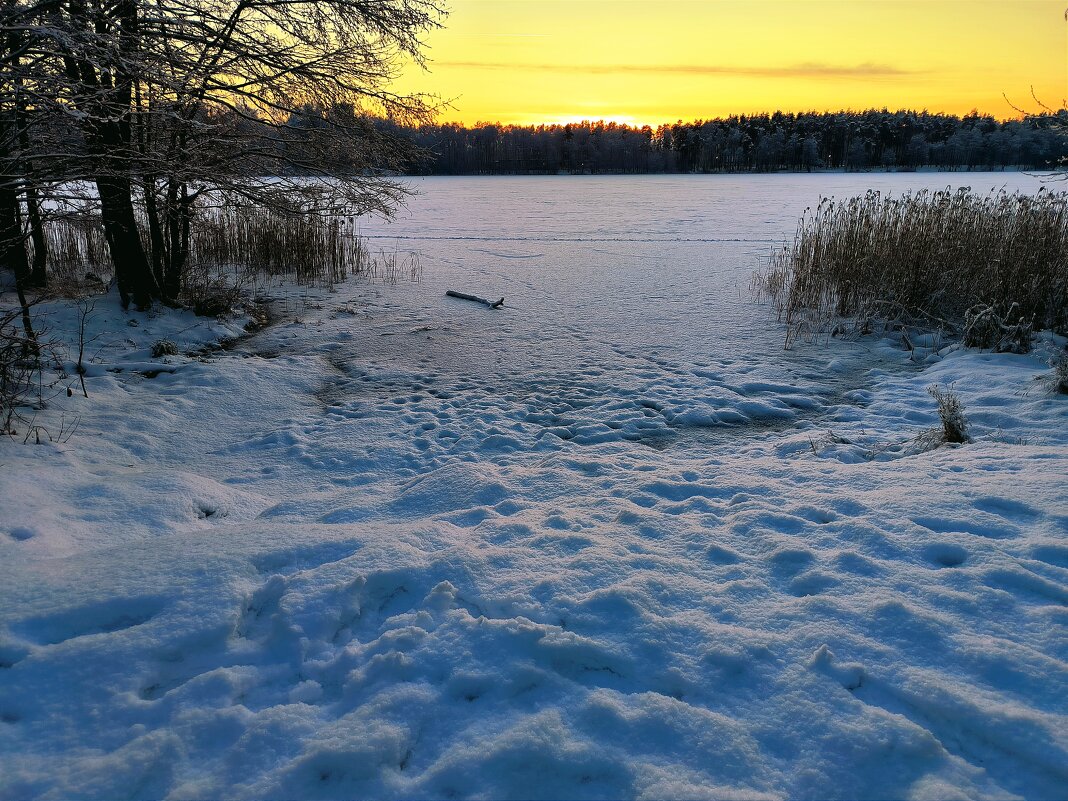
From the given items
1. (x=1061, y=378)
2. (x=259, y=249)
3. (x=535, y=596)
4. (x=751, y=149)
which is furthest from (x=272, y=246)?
(x=751, y=149)

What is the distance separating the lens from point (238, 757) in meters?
1.90

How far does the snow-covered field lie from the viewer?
1.88m

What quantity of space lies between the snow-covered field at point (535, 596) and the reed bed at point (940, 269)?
6.79ft

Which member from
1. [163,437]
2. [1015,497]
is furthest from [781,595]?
[163,437]

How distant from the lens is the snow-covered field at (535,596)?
1879 mm

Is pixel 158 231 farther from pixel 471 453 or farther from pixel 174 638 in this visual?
pixel 174 638

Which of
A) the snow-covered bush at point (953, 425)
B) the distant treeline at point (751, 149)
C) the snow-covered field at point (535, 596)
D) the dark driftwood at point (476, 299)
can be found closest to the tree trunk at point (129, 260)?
the snow-covered field at point (535, 596)

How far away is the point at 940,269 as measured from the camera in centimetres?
796

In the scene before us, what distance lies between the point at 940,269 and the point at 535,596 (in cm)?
779

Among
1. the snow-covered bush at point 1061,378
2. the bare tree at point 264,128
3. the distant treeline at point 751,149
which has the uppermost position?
the distant treeline at point 751,149

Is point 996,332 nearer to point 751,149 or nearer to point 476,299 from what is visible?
point 476,299

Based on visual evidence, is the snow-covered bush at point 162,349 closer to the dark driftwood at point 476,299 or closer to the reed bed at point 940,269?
the dark driftwood at point 476,299

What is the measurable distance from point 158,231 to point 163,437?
458cm

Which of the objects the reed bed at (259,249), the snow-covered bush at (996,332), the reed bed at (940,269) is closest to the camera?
the snow-covered bush at (996,332)
